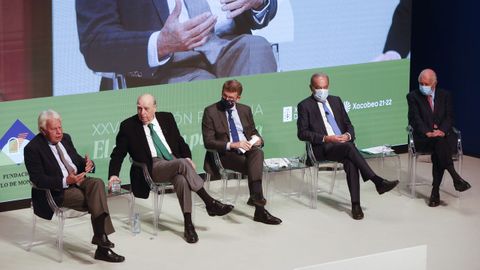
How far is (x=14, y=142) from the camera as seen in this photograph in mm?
8906

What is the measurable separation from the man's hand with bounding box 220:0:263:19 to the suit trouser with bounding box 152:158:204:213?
195 centimetres

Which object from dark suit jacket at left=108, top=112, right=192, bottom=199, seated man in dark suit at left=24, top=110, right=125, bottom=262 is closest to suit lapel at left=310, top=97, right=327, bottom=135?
dark suit jacket at left=108, top=112, right=192, bottom=199

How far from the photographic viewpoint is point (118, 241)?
327 inches

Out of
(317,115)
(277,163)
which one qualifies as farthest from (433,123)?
(277,163)

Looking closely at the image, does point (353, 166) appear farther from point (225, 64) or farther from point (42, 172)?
point (42, 172)

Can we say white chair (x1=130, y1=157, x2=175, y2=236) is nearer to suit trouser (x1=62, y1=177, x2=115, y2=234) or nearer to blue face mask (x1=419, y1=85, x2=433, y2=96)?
suit trouser (x1=62, y1=177, x2=115, y2=234)

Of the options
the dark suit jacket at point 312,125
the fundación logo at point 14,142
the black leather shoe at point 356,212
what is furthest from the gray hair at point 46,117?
the black leather shoe at point 356,212

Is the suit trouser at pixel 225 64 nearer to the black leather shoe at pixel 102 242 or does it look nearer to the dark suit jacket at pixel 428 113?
the dark suit jacket at pixel 428 113

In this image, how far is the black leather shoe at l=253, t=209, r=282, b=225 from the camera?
875 centimetres

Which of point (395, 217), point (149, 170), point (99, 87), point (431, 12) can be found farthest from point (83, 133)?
point (431, 12)

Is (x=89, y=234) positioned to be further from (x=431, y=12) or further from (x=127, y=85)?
(x=431, y=12)

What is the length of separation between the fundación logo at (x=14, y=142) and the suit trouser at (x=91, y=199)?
3.89 ft

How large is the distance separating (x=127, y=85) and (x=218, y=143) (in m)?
1.10

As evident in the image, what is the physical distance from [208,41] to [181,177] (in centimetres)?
184
